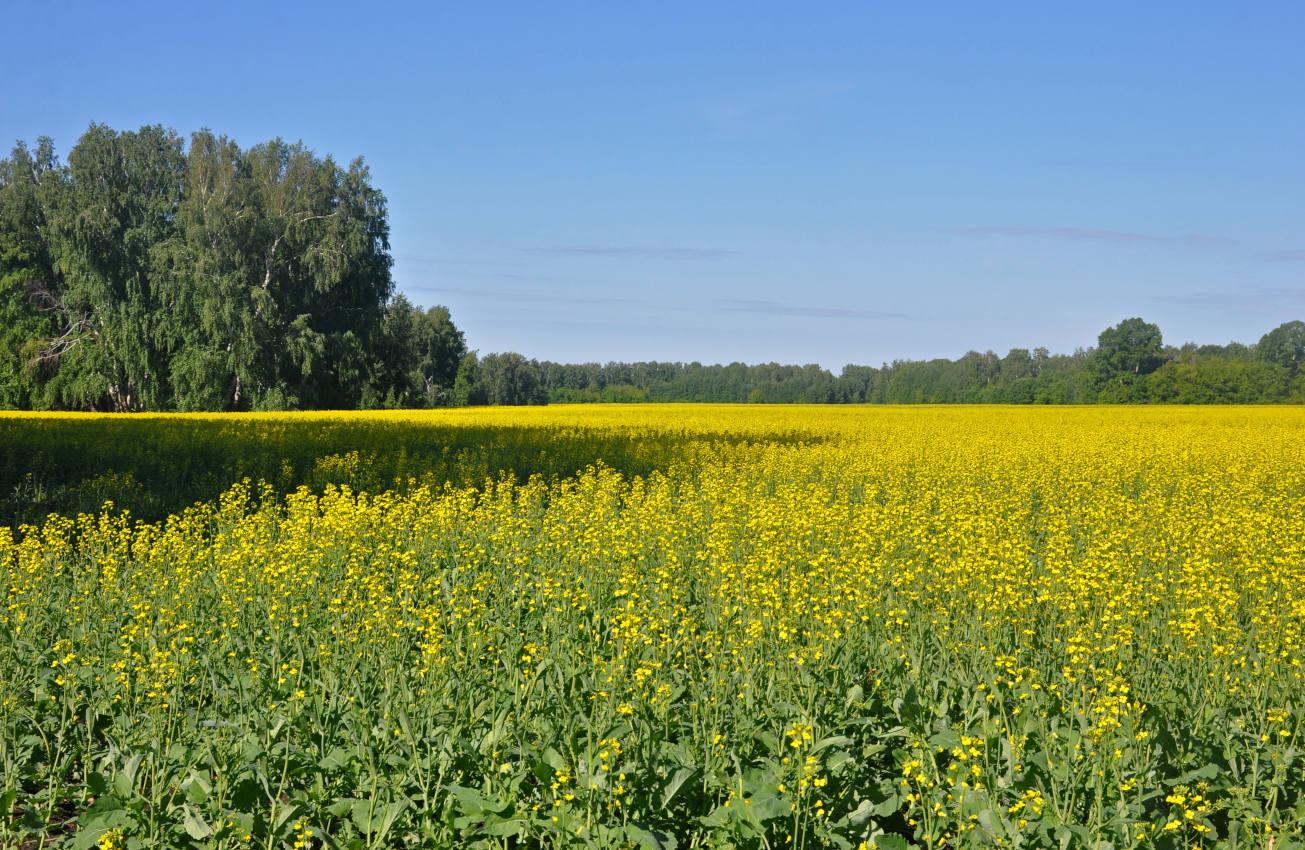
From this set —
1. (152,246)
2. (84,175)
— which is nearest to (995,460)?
(152,246)

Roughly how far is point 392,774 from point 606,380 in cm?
16615

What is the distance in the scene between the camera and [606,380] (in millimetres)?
169875

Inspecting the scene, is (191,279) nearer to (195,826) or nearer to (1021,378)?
(195,826)

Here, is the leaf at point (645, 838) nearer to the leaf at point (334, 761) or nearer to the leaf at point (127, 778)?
the leaf at point (334, 761)

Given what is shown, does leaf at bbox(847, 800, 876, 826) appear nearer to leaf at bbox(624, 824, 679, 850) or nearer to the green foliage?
leaf at bbox(624, 824, 679, 850)

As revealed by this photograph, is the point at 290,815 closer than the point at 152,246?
Yes

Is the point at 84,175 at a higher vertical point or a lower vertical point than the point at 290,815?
higher

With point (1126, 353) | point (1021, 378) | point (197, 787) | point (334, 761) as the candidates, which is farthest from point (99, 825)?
point (1021, 378)

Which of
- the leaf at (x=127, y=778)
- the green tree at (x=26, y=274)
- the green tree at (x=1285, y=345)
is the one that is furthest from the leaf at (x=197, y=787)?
the green tree at (x=1285, y=345)

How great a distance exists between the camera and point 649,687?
15.8 ft

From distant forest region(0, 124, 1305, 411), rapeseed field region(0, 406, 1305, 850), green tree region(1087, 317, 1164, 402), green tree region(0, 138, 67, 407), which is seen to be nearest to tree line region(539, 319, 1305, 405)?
green tree region(1087, 317, 1164, 402)

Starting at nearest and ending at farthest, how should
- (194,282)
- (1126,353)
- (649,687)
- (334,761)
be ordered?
(334,761)
(649,687)
(194,282)
(1126,353)

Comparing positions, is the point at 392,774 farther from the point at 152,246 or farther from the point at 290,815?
the point at 152,246

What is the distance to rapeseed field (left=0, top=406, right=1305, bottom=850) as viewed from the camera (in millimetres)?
3777
